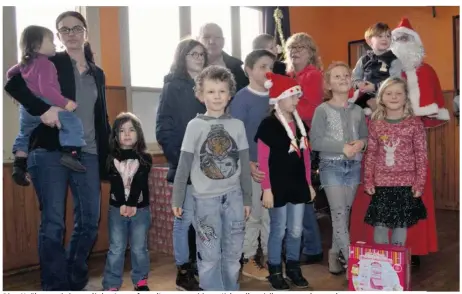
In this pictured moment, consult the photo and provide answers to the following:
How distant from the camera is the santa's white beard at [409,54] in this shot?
254 cm

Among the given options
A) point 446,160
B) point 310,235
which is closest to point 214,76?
point 310,235

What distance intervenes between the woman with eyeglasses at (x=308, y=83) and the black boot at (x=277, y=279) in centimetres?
49

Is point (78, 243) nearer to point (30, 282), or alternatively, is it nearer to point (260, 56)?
point (30, 282)

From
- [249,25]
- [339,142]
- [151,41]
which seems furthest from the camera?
[249,25]

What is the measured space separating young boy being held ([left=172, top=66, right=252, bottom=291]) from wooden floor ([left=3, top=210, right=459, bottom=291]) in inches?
17.2

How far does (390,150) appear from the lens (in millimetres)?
2221

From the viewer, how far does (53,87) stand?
2.03 m

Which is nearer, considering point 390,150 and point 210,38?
point 390,150

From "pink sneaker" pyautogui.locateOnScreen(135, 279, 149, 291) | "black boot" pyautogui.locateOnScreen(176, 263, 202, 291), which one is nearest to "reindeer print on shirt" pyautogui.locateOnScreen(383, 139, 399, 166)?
"black boot" pyautogui.locateOnScreen(176, 263, 202, 291)

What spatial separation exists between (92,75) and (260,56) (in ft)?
2.66

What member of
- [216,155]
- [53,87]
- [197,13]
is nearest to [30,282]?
[53,87]

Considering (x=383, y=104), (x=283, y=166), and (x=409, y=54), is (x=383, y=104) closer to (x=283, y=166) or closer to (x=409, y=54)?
(x=409, y=54)

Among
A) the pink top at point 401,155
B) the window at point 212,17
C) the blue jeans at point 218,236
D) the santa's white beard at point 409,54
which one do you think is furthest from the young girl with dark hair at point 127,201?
the window at point 212,17

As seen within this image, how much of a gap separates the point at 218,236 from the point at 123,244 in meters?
0.49
